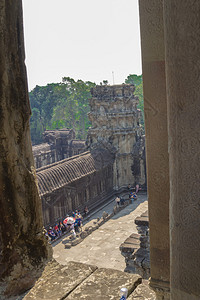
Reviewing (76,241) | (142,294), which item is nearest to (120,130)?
(76,241)

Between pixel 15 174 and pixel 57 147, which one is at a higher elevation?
pixel 15 174

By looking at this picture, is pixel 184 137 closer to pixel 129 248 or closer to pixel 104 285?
pixel 104 285

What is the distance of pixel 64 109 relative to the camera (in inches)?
2168

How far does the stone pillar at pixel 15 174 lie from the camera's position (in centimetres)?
264

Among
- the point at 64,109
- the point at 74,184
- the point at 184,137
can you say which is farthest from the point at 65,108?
the point at 184,137

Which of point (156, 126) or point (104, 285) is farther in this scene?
point (104, 285)

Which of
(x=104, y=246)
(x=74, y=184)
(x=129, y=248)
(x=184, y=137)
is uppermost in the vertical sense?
(x=184, y=137)

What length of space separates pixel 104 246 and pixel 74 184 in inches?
196

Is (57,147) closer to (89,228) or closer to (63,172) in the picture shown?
(63,172)

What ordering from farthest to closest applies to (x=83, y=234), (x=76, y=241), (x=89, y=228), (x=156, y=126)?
(x=89, y=228)
(x=83, y=234)
(x=76, y=241)
(x=156, y=126)

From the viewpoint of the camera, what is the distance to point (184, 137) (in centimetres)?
160

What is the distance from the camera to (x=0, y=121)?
2.66 metres

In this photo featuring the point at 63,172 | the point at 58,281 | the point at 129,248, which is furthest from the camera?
the point at 63,172

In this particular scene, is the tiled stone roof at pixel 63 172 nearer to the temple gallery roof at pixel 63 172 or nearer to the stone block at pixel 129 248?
the temple gallery roof at pixel 63 172
